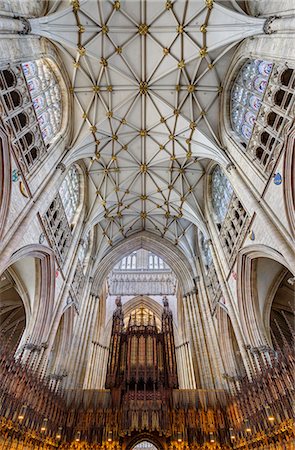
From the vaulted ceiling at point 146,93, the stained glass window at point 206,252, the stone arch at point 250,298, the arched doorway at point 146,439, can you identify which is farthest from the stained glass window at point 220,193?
the arched doorway at point 146,439

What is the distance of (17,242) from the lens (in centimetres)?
981

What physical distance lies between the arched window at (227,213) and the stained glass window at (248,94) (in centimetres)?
309

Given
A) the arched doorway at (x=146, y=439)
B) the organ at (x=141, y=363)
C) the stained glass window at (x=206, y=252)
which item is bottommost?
the arched doorway at (x=146, y=439)

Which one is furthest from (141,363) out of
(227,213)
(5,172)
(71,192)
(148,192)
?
(5,172)

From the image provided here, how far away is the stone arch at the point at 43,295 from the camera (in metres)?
12.5

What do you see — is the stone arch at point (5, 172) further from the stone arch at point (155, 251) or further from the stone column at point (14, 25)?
the stone arch at point (155, 251)

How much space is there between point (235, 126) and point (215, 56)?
11.3ft

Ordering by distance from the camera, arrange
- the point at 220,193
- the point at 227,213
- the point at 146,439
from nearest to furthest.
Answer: the point at 146,439 < the point at 227,213 < the point at 220,193

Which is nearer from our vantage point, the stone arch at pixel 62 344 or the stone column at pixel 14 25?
the stone column at pixel 14 25

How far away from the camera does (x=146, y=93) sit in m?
15.5

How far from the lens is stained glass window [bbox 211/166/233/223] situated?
15881 mm

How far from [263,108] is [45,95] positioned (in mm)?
9719

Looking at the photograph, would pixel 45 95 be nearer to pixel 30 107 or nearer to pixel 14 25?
pixel 30 107

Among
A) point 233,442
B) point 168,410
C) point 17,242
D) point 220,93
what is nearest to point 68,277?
point 17,242
